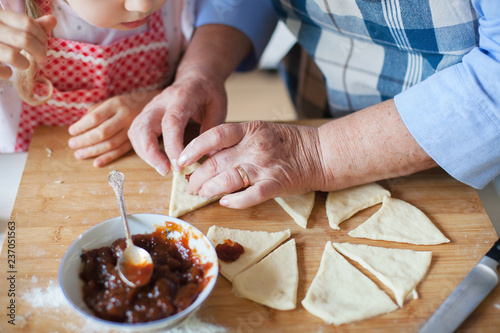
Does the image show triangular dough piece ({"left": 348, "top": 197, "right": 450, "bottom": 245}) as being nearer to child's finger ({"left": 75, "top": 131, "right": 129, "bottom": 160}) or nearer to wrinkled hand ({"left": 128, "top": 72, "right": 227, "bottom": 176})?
wrinkled hand ({"left": 128, "top": 72, "right": 227, "bottom": 176})

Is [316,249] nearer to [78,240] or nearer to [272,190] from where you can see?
[272,190]

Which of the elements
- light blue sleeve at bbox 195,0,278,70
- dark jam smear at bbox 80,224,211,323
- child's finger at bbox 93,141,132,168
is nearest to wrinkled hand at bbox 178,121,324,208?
dark jam smear at bbox 80,224,211,323

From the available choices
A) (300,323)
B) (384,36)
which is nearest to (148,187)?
(300,323)

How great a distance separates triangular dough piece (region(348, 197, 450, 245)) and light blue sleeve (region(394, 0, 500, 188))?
0.59ft

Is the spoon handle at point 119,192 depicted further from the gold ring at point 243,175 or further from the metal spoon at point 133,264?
the gold ring at point 243,175

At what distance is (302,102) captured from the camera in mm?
2324

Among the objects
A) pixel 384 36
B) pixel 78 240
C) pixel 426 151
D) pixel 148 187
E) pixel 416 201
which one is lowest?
pixel 148 187

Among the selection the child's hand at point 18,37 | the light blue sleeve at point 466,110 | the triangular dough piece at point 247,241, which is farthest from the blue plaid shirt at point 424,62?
the child's hand at point 18,37

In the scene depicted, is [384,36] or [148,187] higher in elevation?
[384,36]

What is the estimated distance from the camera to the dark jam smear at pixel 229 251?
1.24 meters

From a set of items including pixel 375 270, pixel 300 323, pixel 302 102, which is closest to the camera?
pixel 300 323

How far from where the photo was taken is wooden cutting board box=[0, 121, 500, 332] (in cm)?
110

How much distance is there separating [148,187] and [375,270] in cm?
79

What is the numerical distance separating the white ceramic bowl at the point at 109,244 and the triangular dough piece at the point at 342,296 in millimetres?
279
